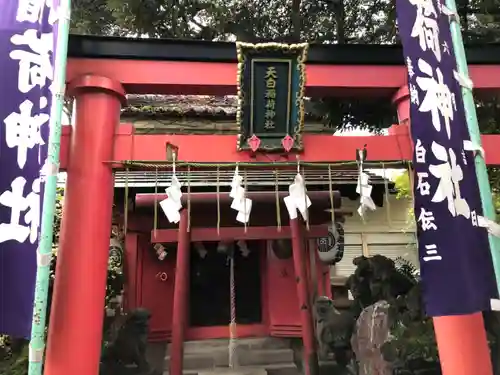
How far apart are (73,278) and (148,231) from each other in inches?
181

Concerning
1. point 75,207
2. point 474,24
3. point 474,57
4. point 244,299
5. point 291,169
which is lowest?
point 244,299

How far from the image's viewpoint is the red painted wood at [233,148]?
521cm

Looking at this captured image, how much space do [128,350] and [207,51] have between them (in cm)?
381

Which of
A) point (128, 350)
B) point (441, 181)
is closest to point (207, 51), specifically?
point (441, 181)

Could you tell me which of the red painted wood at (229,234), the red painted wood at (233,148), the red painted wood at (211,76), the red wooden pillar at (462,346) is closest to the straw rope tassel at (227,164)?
the red painted wood at (233,148)

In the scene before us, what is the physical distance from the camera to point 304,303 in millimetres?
7930

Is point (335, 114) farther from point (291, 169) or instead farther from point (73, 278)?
point (73, 278)

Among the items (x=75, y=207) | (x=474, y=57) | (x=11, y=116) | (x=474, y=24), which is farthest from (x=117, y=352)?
(x=474, y=24)

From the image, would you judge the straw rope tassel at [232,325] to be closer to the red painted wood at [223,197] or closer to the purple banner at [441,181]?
the red painted wood at [223,197]

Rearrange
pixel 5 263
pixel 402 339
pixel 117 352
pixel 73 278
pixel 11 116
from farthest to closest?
pixel 117 352, pixel 402 339, pixel 73 278, pixel 11 116, pixel 5 263

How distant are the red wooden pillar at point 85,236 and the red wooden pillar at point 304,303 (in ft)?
Answer: 12.3

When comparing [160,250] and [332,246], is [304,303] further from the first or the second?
[160,250]

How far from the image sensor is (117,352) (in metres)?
6.13

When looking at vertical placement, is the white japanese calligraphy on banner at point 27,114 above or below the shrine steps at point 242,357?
above
